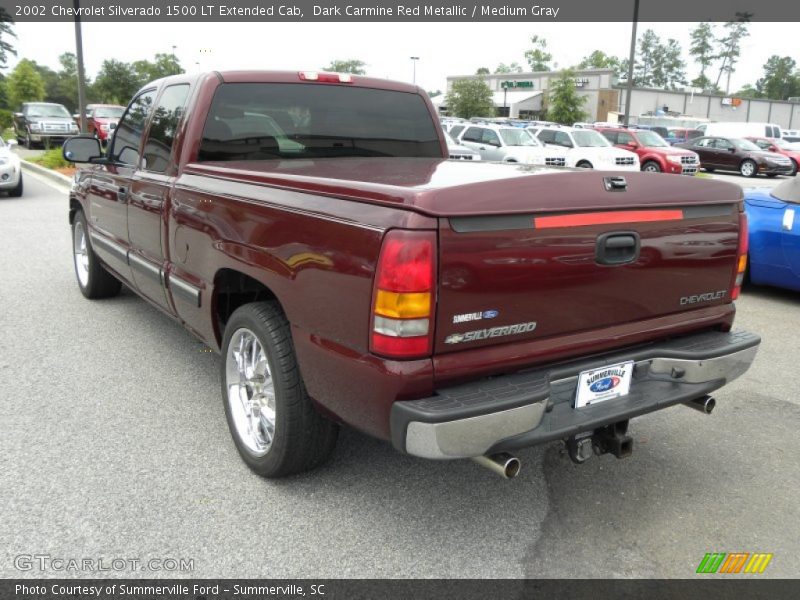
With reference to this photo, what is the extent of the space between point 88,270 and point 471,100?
43182mm

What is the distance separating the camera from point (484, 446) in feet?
7.75

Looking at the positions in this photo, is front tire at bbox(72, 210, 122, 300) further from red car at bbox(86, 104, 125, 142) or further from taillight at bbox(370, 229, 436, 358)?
red car at bbox(86, 104, 125, 142)

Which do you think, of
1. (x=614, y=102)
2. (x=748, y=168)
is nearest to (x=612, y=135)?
(x=748, y=168)

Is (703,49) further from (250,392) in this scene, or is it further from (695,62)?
(250,392)

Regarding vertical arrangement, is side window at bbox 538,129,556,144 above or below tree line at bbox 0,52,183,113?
below

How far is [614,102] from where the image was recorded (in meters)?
57.9

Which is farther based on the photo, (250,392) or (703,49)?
(703,49)

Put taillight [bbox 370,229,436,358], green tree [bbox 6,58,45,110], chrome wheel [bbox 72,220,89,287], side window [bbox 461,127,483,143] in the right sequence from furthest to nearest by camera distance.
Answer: green tree [bbox 6,58,45,110]
side window [bbox 461,127,483,143]
chrome wheel [bbox 72,220,89,287]
taillight [bbox 370,229,436,358]

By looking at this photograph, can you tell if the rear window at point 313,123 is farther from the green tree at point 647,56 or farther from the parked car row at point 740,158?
the green tree at point 647,56

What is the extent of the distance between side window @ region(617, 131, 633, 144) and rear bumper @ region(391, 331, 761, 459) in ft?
71.2

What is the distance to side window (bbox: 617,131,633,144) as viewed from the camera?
23219 mm

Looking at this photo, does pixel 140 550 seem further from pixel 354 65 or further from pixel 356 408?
pixel 354 65

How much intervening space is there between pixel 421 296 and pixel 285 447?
43.9 inches

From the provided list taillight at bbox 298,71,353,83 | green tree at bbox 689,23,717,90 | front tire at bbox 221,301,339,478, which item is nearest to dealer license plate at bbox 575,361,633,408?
front tire at bbox 221,301,339,478
